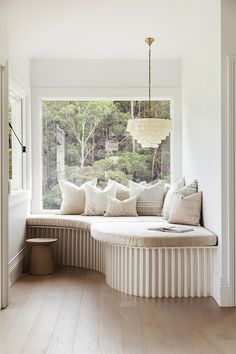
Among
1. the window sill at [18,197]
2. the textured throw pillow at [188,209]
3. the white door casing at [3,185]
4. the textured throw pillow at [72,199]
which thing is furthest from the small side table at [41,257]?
the textured throw pillow at [188,209]

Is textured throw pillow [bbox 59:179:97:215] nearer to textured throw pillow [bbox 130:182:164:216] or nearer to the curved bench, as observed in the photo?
textured throw pillow [bbox 130:182:164:216]

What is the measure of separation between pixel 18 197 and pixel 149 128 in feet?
5.70

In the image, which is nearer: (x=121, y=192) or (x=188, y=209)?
(x=188, y=209)

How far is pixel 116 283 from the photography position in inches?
192

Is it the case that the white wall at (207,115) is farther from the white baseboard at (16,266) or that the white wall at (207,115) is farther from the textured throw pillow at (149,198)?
the white baseboard at (16,266)

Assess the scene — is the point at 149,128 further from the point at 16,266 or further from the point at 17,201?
the point at 16,266

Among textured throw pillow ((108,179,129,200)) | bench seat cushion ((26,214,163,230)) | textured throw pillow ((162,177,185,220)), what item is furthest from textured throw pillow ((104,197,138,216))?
textured throw pillow ((162,177,185,220))

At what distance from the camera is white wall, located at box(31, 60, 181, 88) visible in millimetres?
6457

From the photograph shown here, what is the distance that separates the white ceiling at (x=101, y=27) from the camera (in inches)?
189

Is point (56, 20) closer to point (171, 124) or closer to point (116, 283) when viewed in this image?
point (171, 124)

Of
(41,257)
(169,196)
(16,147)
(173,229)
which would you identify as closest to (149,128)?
(169,196)

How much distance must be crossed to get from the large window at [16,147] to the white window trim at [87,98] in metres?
0.28

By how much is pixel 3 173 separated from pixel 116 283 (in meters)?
1.59

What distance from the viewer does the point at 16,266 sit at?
5.34m
